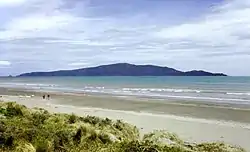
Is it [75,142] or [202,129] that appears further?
[202,129]

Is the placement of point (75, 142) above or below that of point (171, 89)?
below

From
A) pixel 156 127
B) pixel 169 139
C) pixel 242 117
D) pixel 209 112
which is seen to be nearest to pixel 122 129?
pixel 169 139

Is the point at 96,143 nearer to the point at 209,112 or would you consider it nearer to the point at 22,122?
the point at 22,122

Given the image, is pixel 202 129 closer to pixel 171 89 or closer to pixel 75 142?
pixel 75 142

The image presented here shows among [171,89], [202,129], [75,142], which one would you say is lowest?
[202,129]

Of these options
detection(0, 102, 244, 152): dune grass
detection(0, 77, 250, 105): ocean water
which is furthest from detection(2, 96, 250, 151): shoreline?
detection(0, 77, 250, 105): ocean water

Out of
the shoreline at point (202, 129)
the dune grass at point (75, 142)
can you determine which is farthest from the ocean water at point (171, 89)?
the dune grass at point (75, 142)

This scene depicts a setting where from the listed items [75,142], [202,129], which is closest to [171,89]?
[202,129]

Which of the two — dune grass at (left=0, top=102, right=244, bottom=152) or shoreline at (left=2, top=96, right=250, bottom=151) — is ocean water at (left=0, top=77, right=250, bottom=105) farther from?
dune grass at (left=0, top=102, right=244, bottom=152)

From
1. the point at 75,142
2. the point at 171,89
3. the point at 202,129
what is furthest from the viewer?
the point at 171,89

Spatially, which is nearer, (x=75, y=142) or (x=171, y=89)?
(x=75, y=142)

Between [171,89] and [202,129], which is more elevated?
[171,89]

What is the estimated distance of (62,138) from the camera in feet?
29.1

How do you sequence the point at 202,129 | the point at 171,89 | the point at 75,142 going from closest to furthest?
the point at 75,142
the point at 202,129
the point at 171,89
